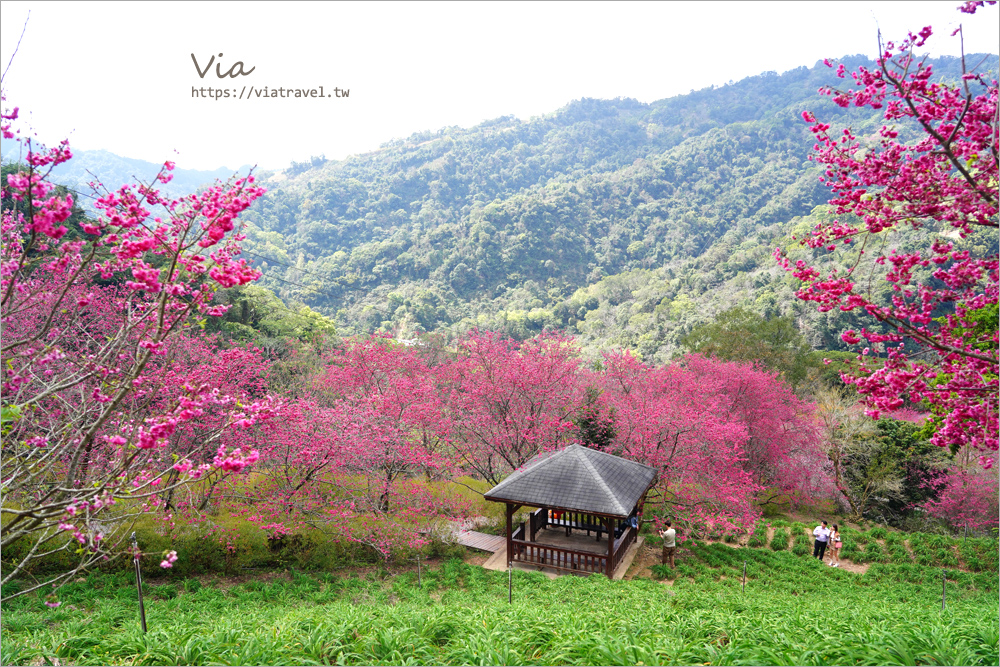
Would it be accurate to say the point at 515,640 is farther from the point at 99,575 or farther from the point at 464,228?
the point at 464,228

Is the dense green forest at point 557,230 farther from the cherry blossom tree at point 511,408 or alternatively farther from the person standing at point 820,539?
the person standing at point 820,539

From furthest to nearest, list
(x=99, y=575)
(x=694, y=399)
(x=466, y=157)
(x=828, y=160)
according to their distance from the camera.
→ (x=466, y=157) < (x=694, y=399) < (x=99, y=575) < (x=828, y=160)

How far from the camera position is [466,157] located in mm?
88250

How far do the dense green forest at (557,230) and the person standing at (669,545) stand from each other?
23.2m

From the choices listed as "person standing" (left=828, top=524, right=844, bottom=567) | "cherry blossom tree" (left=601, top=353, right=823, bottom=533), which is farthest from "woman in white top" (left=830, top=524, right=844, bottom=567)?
"cherry blossom tree" (left=601, top=353, right=823, bottom=533)

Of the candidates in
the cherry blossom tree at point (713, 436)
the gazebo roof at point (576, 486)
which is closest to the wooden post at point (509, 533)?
the gazebo roof at point (576, 486)

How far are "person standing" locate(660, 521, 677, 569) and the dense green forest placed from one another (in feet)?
76.2

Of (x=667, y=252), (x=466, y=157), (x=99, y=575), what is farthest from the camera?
(x=466, y=157)

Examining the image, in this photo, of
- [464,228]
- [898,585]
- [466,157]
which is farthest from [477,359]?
[466,157]

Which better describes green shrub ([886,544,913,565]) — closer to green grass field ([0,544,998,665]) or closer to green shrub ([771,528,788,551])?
green shrub ([771,528,788,551])

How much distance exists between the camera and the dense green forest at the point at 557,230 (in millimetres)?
45969

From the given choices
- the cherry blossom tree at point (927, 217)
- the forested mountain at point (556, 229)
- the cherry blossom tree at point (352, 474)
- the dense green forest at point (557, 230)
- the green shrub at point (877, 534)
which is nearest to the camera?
the cherry blossom tree at point (927, 217)

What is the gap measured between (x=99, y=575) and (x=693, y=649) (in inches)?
333

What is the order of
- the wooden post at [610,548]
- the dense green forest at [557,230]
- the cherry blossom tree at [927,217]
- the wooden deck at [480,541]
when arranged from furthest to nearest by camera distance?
the dense green forest at [557,230] → the wooden deck at [480,541] → the wooden post at [610,548] → the cherry blossom tree at [927,217]
